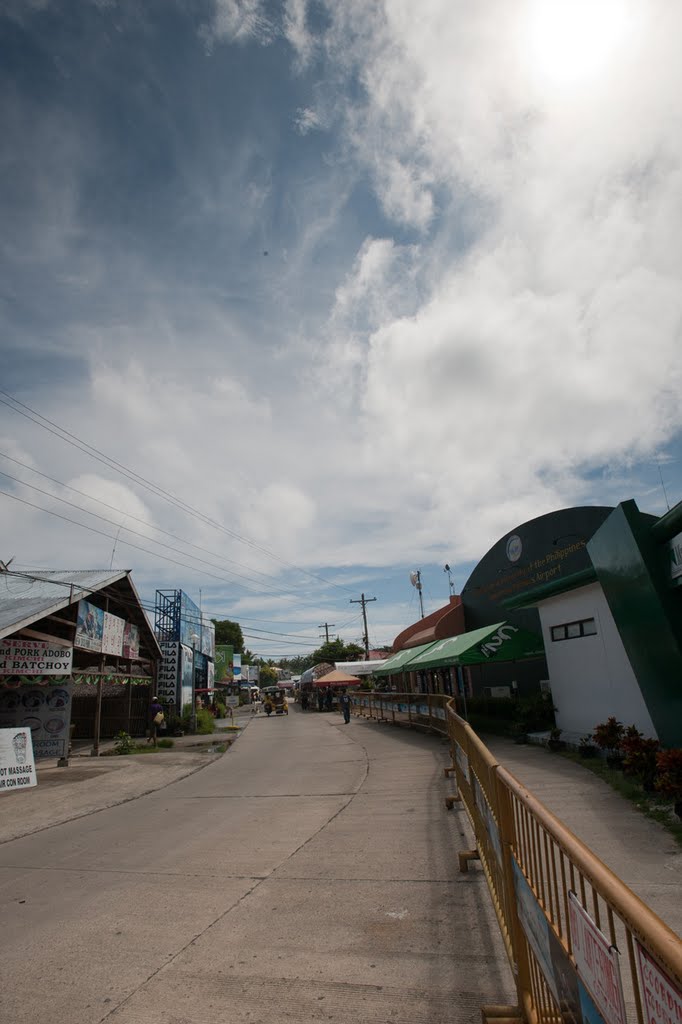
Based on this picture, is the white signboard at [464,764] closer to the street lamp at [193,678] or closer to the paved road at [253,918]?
the paved road at [253,918]

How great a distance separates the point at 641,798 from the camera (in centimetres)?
788

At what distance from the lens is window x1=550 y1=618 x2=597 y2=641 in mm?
12539

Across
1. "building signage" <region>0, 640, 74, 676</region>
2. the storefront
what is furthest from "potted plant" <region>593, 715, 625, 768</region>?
"building signage" <region>0, 640, 74, 676</region>

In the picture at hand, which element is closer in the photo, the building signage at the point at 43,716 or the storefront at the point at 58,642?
the storefront at the point at 58,642

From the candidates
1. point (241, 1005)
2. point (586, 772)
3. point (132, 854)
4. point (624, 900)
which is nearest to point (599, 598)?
point (586, 772)

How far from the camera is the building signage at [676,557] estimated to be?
25.6 ft

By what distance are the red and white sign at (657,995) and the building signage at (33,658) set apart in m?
16.0

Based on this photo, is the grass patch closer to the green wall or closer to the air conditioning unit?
the green wall

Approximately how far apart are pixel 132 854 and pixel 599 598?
9.64m

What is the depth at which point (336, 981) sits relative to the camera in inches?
153

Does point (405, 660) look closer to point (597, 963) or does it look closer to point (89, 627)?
point (89, 627)

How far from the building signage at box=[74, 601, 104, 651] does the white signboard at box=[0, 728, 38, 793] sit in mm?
4078

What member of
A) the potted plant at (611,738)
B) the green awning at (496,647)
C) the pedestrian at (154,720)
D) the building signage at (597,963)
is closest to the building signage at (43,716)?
the pedestrian at (154,720)

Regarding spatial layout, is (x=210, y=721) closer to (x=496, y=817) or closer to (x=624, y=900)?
(x=496, y=817)
